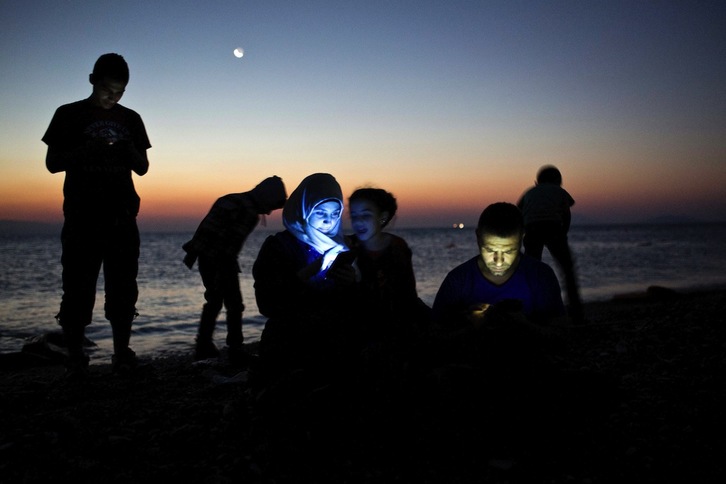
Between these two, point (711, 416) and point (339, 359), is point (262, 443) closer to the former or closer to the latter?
point (339, 359)

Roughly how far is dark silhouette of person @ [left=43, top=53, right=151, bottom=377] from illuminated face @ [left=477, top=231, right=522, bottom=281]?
10.6 feet

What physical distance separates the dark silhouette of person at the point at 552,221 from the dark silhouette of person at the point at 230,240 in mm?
3734

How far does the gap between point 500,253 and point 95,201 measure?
3453mm

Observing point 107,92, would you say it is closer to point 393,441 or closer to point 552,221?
point 393,441

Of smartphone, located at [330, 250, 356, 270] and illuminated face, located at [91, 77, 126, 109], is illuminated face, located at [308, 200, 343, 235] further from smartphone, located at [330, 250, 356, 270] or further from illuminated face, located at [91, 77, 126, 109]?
illuminated face, located at [91, 77, 126, 109]

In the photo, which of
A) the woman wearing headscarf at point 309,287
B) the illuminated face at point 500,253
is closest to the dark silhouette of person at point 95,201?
the woman wearing headscarf at point 309,287

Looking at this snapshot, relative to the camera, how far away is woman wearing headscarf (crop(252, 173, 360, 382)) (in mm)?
3025

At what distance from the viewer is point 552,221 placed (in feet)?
22.6

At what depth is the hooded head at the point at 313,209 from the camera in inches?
133

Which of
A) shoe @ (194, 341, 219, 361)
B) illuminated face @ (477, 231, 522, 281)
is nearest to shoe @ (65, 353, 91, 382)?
shoe @ (194, 341, 219, 361)

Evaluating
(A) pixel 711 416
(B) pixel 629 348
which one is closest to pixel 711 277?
(B) pixel 629 348

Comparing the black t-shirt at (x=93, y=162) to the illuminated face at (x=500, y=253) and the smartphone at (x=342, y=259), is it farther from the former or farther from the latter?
the illuminated face at (x=500, y=253)

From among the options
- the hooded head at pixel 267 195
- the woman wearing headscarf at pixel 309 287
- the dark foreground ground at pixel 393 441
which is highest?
the hooded head at pixel 267 195

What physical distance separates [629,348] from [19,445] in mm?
5428
